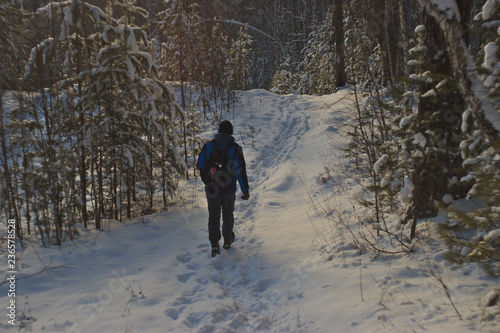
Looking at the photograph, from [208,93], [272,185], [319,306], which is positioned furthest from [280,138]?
[319,306]

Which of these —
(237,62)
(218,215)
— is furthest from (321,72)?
(218,215)

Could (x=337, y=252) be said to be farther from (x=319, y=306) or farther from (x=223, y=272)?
(x=223, y=272)

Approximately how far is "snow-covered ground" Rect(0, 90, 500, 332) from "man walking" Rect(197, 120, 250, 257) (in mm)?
575

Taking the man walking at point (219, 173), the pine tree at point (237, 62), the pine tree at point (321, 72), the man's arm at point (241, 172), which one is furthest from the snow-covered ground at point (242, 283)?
the pine tree at point (321, 72)

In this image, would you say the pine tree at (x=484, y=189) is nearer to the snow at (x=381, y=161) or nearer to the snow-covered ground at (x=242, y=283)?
the snow-covered ground at (x=242, y=283)

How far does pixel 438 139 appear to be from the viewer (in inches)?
159

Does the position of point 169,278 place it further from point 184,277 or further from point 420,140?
point 420,140

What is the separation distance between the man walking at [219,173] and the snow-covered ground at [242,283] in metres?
0.57

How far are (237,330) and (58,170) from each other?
4.17 metres

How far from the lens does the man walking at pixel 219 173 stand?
16.7ft

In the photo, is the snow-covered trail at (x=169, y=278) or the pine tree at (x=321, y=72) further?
the pine tree at (x=321, y=72)

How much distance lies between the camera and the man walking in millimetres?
5094

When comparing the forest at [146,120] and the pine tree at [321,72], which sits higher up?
the pine tree at [321,72]

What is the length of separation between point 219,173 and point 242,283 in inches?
69.3
